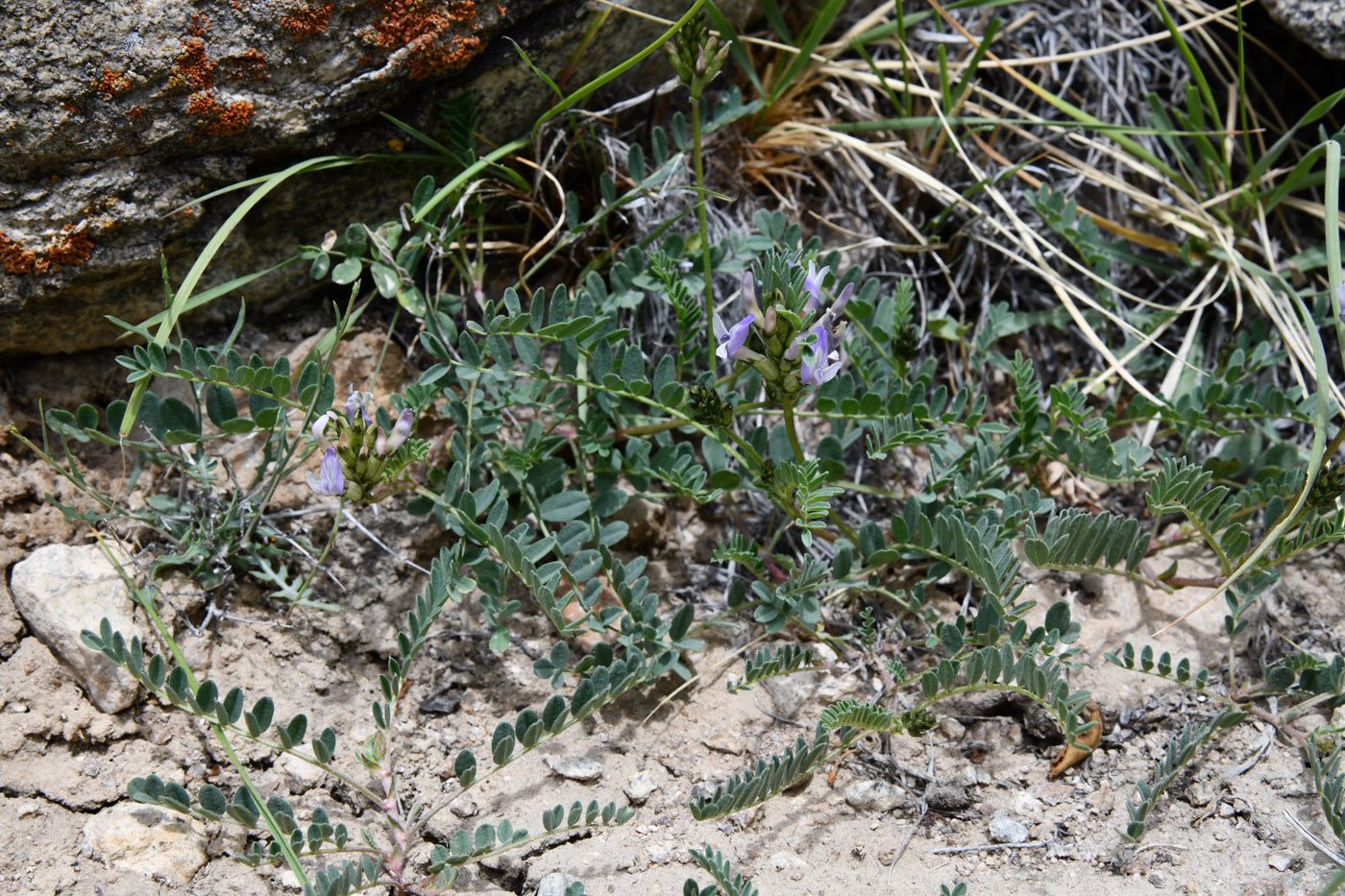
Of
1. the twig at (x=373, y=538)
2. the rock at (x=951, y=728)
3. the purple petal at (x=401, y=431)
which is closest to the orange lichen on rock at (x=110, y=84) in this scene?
the purple petal at (x=401, y=431)

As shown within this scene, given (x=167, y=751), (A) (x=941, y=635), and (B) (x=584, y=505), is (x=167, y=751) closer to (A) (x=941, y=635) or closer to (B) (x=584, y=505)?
(B) (x=584, y=505)

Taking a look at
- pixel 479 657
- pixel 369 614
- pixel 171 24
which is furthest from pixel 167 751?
pixel 171 24

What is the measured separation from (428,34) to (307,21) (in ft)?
0.91

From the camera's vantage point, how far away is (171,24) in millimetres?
2293

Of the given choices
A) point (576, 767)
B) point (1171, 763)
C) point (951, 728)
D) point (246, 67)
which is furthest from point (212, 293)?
point (1171, 763)

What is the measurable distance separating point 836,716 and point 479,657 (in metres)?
0.89

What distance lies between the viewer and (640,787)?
2232 mm

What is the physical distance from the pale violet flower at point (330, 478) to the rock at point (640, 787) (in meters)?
0.89

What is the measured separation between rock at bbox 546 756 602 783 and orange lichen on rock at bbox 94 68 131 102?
69.4 inches

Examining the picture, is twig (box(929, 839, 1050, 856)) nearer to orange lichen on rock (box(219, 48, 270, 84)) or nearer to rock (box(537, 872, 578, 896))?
rock (box(537, 872, 578, 896))

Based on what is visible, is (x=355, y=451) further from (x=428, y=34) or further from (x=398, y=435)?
(x=428, y=34)

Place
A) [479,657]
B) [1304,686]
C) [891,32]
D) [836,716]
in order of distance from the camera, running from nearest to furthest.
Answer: [836,716] → [1304,686] → [479,657] → [891,32]

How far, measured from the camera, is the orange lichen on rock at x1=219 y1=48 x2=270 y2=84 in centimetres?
236

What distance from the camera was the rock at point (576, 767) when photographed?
2.25 meters
